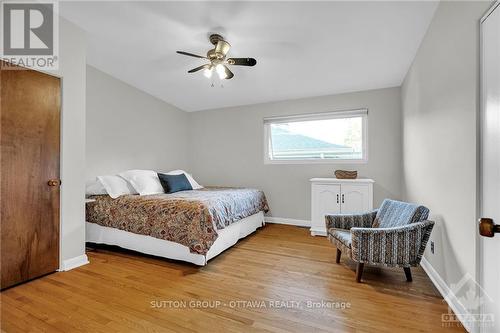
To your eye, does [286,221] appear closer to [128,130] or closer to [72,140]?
[128,130]

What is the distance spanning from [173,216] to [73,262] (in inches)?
46.2

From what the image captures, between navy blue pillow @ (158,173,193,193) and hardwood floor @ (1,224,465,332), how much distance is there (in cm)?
122

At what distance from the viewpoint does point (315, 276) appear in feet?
7.62

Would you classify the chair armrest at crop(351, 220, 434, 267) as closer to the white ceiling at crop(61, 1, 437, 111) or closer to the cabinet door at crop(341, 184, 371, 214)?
the cabinet door at crop(341, 184, 371, 214)

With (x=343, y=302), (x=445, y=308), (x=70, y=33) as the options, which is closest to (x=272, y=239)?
(x=343, y=302)

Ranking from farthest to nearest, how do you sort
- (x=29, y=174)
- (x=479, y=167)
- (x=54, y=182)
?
1. (x=54, y=182)
2. (x=29, y=174)
3. (x=479, y=167)

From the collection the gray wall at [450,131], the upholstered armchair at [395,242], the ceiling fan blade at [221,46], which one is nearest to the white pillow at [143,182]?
the ceiling fan blade at [221,46]

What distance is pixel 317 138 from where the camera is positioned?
4.27 m

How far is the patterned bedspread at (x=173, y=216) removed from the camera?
251 cm

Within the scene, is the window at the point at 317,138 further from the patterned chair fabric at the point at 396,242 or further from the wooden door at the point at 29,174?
the wooden door at the point at 29,174

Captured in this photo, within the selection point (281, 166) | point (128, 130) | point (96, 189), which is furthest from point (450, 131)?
point (128, 130)

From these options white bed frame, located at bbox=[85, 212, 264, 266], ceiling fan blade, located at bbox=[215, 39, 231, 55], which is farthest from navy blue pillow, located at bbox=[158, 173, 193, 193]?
ceiling fan blade, located at bbox=[215, 39, 231, 55]

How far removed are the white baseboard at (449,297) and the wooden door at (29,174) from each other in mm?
3563

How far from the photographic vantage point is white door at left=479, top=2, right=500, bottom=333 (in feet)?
4.16
